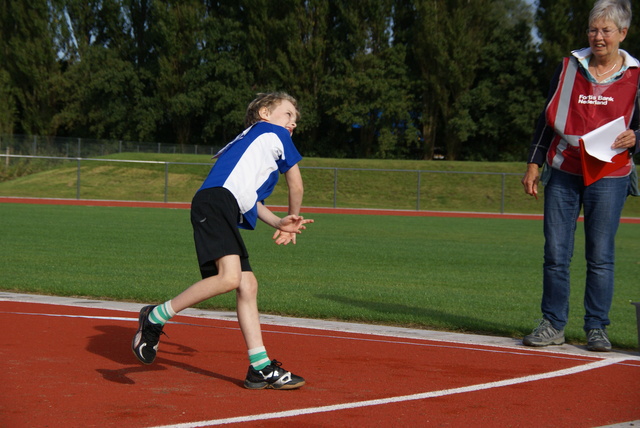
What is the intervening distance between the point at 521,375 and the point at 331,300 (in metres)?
3.51

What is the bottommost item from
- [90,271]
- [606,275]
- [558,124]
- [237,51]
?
[90,271]

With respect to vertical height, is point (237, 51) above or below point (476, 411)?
above

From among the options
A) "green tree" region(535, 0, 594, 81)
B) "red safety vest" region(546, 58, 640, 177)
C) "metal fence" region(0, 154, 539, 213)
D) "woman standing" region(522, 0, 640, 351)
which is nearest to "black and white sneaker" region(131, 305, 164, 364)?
"woman standing" region(522, 0, 640, 351)

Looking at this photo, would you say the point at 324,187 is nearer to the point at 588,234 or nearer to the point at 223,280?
the point at 588,234

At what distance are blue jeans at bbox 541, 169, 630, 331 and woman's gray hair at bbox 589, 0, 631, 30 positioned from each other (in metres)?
1.17

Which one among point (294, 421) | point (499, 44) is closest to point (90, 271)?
point (294, 421)

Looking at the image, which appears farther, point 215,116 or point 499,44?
point 215,116

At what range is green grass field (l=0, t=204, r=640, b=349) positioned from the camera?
7.93 meters

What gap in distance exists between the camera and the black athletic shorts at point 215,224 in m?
4.76

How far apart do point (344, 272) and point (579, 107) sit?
19.3 feet

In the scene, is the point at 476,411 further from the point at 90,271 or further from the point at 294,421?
the point at 90,271

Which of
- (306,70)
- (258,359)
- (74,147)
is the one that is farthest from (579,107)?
(306,70)

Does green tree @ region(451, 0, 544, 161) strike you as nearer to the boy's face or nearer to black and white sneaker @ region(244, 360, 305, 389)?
the boy's face

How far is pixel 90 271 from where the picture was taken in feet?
34.5
